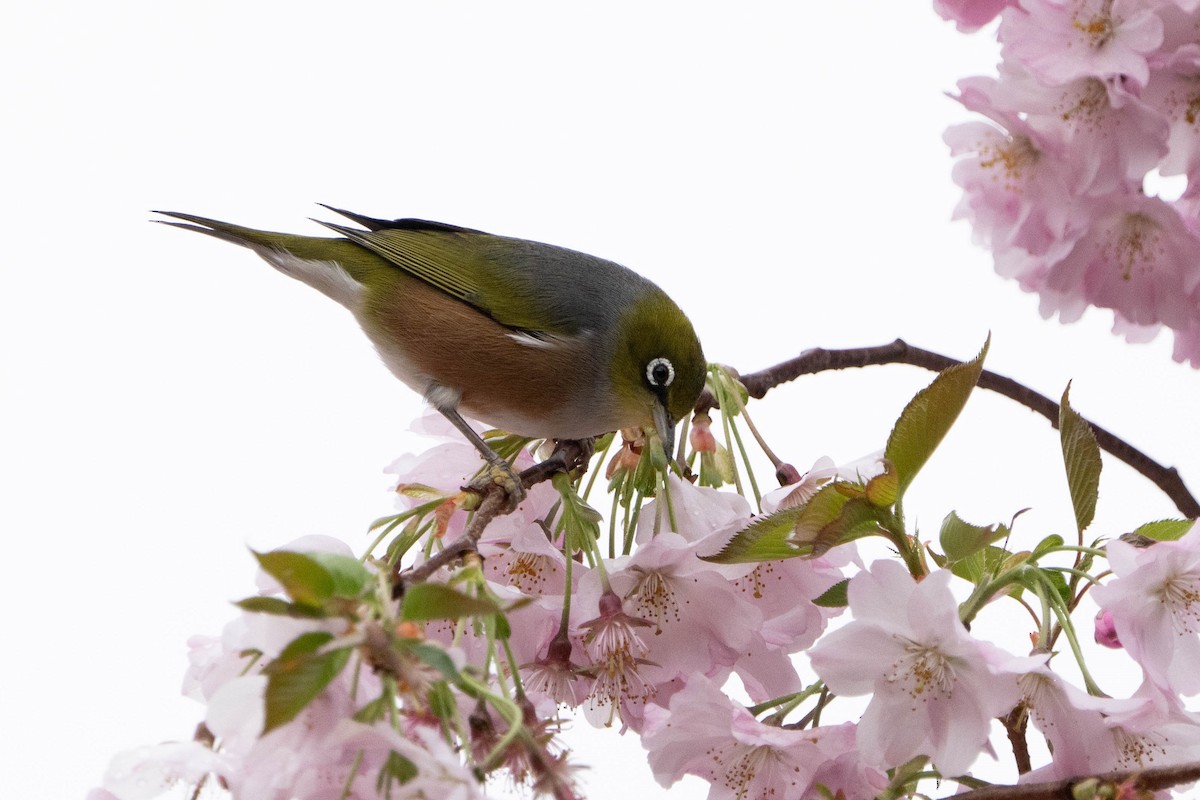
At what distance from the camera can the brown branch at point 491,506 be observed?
1.13 meters

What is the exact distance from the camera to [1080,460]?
4.54 ft

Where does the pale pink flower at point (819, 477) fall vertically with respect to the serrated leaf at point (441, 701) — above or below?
above

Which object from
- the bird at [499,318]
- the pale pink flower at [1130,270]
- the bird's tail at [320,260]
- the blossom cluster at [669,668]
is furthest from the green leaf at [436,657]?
the bird's tail at [320,260]

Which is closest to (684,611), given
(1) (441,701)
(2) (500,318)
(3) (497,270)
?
(1) (441,701)

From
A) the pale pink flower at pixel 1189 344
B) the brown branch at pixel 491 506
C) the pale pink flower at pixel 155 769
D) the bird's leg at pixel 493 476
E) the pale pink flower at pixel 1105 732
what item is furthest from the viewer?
the pale pink flower at pixel 1189 344

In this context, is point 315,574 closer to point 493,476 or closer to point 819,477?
point 493,476

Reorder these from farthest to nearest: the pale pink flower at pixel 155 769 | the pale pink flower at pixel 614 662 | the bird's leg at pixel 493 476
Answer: the bird's leg at pixel 493 476, the pale pink flower at pixel 614 662, the pale pink flower at pixel 155 769

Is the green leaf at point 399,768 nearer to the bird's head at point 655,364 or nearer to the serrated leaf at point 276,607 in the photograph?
the serrated leaf at point 276,607

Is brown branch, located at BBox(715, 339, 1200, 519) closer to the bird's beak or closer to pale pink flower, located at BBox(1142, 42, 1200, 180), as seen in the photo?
the bird's beak

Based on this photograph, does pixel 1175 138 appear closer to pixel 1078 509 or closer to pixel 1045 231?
pixel 1045 231

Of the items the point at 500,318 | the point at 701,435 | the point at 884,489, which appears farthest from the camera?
the point at 500,318

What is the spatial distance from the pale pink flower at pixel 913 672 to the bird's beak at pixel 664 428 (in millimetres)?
509

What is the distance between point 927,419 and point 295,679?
0.73 metres

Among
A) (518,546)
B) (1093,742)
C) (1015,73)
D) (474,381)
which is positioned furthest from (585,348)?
(1093,742)
